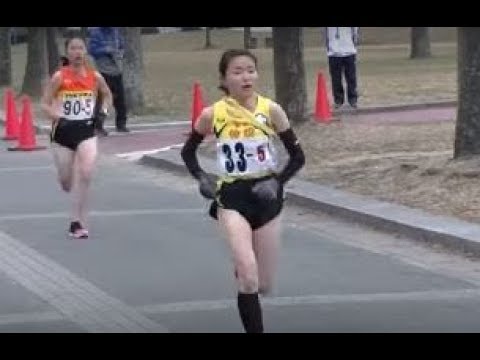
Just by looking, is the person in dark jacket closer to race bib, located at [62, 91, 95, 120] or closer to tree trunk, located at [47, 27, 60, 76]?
race bib, located at [62, 91, 95, 120]

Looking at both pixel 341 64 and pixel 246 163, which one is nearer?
pixel 246 163

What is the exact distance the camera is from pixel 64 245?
1260 cm

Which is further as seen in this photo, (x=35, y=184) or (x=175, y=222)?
(x=35, y=184)

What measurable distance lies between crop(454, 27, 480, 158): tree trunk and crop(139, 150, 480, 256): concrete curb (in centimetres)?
148

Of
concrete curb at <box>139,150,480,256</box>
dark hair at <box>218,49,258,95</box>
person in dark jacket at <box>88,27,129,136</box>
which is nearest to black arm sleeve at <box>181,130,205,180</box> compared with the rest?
dark hair at <box>218,49,258,95</box>

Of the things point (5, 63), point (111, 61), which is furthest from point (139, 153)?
point (5, 63)

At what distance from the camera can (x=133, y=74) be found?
2600 centimetres

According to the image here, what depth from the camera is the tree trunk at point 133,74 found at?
2600 cm

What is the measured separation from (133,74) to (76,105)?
13.0 m

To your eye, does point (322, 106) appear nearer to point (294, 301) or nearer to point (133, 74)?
point (133, 74)
